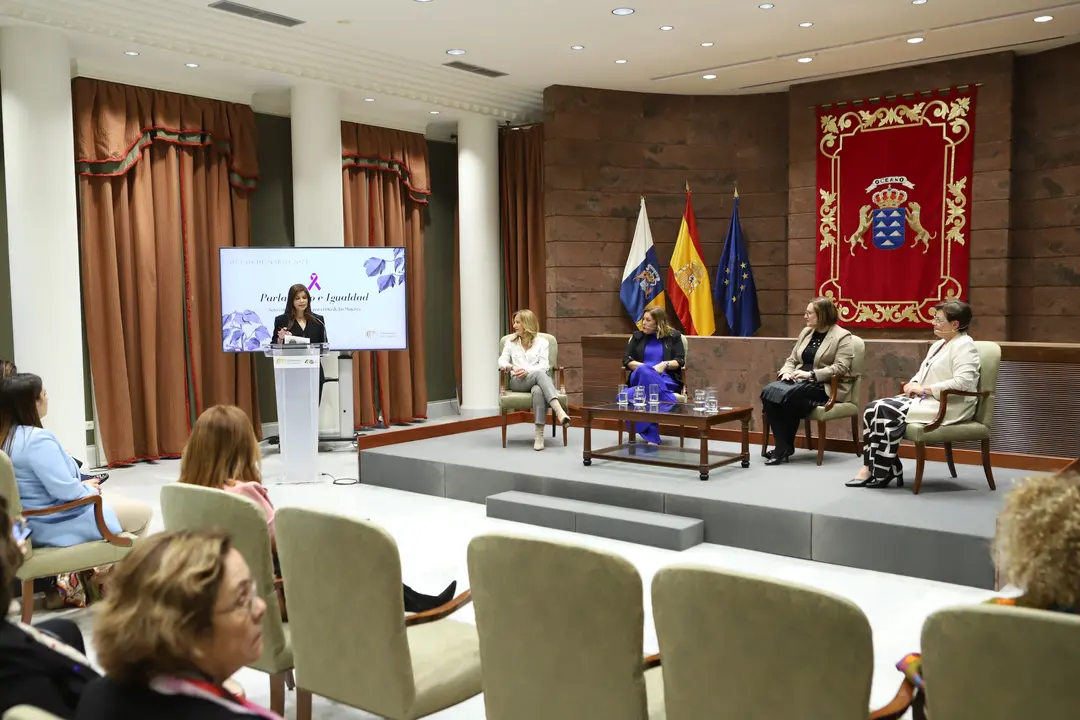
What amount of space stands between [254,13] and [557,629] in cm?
599

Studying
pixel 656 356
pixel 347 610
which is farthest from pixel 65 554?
pixel 656 356

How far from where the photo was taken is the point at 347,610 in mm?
2402

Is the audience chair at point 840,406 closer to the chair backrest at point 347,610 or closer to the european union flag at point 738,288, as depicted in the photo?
the european union flag at point 738,288

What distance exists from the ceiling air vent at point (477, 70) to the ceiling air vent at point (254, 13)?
5.47 ft

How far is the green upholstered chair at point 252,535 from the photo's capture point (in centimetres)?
260

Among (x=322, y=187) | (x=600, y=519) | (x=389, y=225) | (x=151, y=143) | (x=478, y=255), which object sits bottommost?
(x=600, y=519)

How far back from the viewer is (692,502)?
5.19 metres

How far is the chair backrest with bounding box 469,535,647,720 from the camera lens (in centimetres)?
200

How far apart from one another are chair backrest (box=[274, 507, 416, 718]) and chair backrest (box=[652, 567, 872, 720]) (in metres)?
0.73

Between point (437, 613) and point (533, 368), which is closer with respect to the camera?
point (437, 613)

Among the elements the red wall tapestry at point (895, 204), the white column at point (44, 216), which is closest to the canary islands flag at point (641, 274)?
the red wall tapestry at point (895, 204)

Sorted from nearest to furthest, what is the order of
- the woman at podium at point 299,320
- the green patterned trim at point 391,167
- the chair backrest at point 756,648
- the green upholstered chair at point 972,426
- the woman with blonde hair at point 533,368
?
the chair backrest at point 756,648
the green upholstered chair at point 972,426
the woman with blonde hair at point 533,368
the woman at podium at point 299,320
the green patterned trim at point 391,167

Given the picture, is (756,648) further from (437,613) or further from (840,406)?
(840,406)

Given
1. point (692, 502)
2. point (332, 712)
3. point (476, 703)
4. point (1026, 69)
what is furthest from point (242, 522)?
point (1026, 69)
